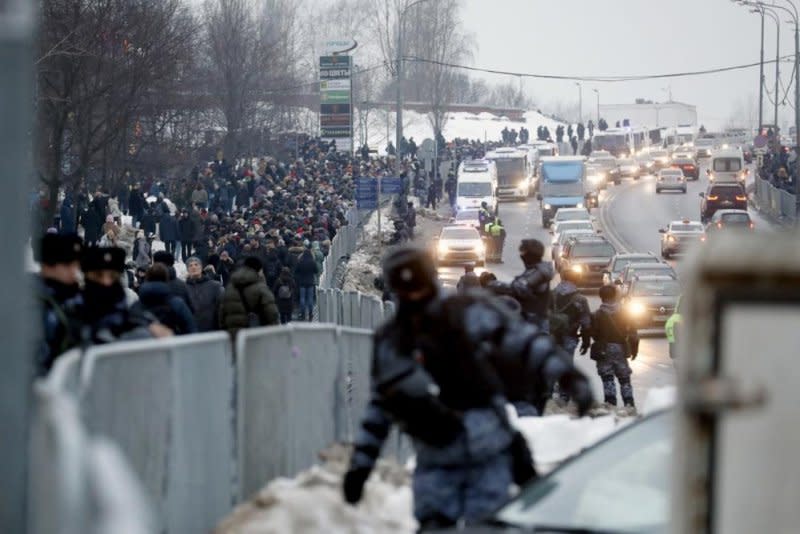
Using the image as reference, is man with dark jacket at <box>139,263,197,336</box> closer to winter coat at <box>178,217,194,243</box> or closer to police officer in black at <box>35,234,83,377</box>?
police officer in black at <box>35,234,83,377</box>

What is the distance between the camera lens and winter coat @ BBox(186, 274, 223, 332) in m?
16.7

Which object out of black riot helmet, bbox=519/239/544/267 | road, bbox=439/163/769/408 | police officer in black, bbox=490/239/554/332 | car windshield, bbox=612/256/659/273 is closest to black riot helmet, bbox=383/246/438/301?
black riot helmet, bbox=519/239/544/267

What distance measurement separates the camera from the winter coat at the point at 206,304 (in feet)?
54.9

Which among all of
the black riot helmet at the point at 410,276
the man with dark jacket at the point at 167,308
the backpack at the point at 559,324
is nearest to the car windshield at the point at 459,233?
the backpack at the point at 559,324

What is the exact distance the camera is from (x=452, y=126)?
576ft

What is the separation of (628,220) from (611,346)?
204 ft

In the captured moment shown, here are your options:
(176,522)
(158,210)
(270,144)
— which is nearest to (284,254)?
(158,210)

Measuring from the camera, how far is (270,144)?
266ft

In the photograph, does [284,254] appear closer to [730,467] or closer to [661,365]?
[661,365]

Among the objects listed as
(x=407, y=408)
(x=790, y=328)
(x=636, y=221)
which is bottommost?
(x=636, y=221)

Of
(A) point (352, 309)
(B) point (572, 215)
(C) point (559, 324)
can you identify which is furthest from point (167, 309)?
(B) point (572, 215)

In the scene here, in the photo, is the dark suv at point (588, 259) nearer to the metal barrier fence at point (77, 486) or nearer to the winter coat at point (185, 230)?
the winter coat at point (185, 230)

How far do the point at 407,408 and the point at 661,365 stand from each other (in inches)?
898

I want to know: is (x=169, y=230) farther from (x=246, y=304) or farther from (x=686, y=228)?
(x=246, y=304)
